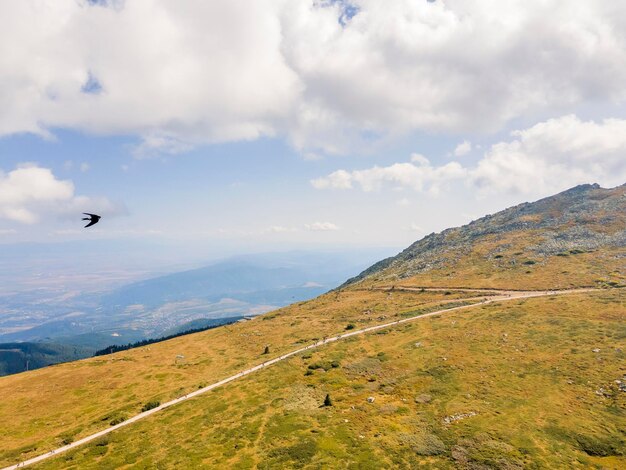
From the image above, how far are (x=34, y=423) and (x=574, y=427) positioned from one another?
76578mm

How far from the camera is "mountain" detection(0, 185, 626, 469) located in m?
38.3

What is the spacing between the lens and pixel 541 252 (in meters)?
140

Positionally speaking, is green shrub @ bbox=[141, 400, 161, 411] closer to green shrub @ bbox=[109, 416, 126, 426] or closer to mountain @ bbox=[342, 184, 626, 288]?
green shrub @ bbox=[109, 416, 126, 426]

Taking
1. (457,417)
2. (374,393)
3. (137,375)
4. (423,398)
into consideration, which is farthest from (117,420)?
(457,417)

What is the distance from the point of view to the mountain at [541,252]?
113912 mm

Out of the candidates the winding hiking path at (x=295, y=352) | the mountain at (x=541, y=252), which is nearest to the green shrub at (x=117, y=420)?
the winding hiking path at (x=295, y=352)

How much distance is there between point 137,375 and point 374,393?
52910 millimetres

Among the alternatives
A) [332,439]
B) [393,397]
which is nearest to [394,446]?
[332,439]

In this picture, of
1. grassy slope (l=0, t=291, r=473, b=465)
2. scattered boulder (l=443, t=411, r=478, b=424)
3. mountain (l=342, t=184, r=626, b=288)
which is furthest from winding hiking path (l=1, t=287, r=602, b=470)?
scattered boulder (l=443, t=411, r=478, b=424)

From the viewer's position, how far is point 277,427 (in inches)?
1756

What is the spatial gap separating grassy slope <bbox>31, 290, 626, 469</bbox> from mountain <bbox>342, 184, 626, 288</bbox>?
48183 mm

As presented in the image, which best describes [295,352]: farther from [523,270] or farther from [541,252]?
[541,252]

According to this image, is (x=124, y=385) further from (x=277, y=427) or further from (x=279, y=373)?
(x=277, y=427)

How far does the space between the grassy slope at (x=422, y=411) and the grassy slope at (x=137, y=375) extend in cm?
1019
